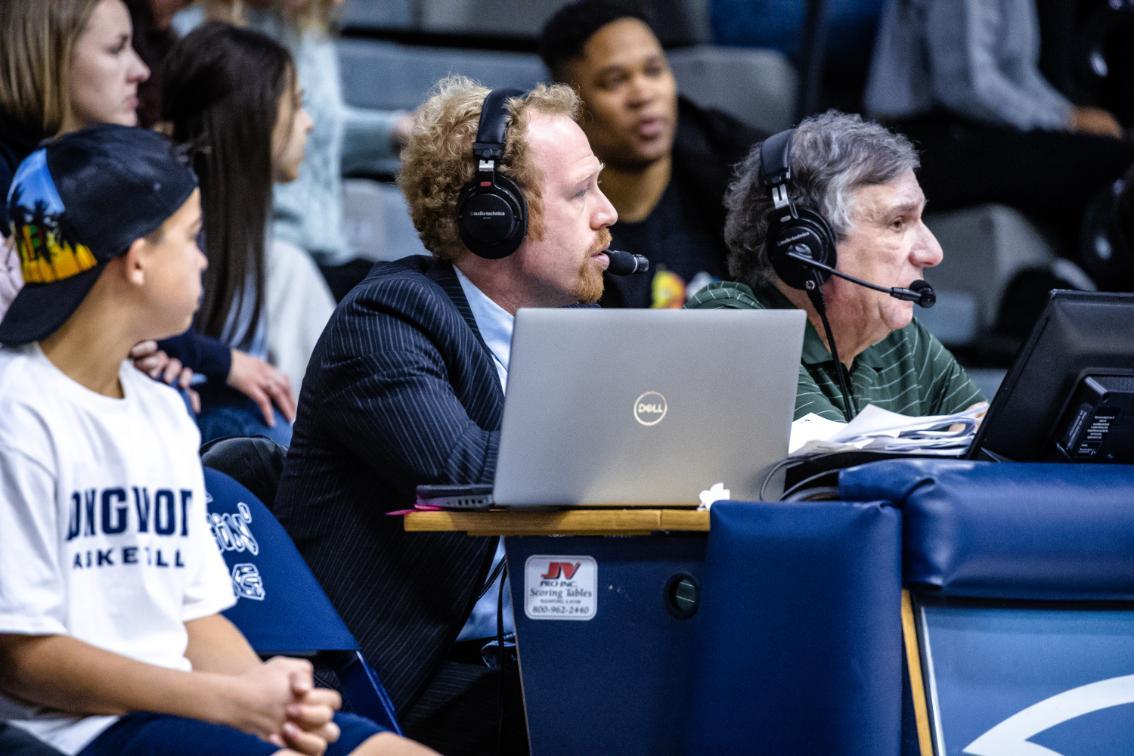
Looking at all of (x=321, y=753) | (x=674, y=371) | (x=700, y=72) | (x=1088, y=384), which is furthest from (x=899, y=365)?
(x=700, y=72)

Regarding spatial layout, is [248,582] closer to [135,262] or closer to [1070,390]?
[135,262]

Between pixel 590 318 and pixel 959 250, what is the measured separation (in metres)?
2.80

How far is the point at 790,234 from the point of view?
196 cm

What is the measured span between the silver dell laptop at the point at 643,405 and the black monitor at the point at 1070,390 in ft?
0.71

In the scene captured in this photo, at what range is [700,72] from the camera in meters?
4.27

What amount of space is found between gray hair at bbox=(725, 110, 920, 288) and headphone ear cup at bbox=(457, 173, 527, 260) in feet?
1.33

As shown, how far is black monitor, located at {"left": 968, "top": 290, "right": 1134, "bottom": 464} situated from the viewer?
150cm

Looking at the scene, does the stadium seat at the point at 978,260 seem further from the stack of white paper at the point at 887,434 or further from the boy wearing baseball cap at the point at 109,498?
the boy wearing baseball cap at the point at 109,498

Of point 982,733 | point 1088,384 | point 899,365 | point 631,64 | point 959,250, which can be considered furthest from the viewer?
point 959,250

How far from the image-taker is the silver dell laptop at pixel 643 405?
4.63 feet

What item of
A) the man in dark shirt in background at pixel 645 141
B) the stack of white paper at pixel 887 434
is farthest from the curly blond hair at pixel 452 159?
the man in dark shirt in background at pixel 645 141

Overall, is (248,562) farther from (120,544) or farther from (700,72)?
(700,72)

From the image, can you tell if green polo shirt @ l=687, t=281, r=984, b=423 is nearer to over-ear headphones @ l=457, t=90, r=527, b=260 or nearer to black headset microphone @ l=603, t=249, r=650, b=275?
black headset microphone @ l=603, t=249, r=650, b=275

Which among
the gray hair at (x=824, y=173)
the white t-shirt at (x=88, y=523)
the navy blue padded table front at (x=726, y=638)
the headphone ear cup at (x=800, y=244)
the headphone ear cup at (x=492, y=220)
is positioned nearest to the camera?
the white t-shirt at (x=88, y=523)
